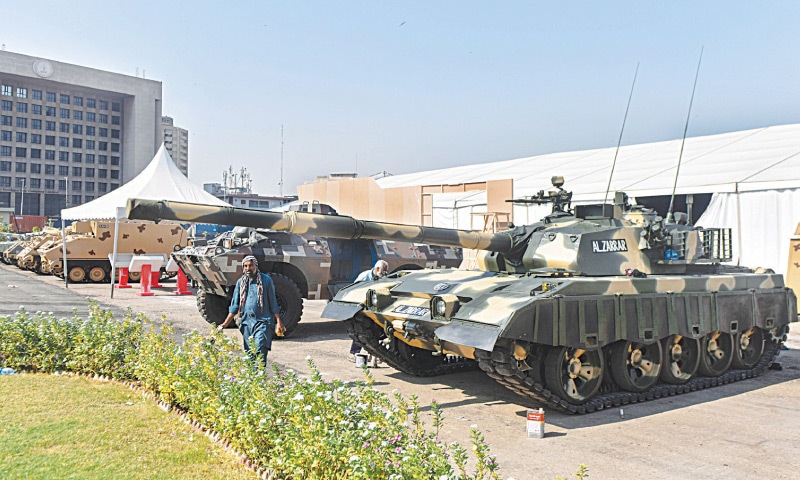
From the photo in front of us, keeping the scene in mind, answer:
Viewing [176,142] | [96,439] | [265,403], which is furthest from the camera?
[176,142]

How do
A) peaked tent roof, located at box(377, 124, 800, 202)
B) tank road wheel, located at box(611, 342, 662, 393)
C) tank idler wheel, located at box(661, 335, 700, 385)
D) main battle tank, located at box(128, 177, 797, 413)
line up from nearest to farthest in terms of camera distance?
main battle tank, located at box(128, 177, 797, 413), tank road wheel, located at box(611, 342, 662, 393), tank idler wheel, located at box(661, 335, 700, 385), peaked tent roof, located at box(377, 124, 800, 202)

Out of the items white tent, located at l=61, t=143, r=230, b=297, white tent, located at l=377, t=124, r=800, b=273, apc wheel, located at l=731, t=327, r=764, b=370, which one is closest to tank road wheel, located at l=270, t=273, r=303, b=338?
apc wheel, located at l=731, t=327, r=764, b=370

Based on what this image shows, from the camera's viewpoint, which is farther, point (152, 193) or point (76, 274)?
point (76, 274)

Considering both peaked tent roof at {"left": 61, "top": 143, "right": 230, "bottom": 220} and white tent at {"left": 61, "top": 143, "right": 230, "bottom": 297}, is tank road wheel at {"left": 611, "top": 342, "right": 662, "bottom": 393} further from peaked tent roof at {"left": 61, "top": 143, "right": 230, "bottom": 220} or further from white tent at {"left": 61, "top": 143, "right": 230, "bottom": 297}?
peaked tent roof at {"left": 61, "top": 143, "right": 230, "bottom": 220}

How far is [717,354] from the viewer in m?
9.44

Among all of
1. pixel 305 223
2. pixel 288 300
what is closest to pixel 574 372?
pixel 305 223

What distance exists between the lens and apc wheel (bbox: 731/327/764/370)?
984 centimetres

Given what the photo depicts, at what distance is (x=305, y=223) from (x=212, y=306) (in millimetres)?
6837

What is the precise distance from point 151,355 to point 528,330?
3952mm

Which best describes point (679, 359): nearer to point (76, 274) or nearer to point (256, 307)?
point (256, 307)

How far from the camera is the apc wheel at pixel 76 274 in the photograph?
77.7 ft

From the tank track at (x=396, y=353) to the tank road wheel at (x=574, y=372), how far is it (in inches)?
90.2

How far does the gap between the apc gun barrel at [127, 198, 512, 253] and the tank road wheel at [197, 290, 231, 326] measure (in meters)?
6.30

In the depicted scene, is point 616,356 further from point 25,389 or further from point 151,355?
point 25,389
